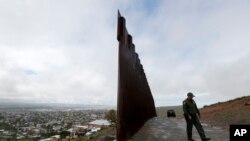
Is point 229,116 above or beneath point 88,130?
above

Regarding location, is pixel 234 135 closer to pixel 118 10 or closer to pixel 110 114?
pixel 118 10

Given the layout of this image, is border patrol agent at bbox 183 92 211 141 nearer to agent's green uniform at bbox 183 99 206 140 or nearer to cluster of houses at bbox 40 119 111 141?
agent's green uniform at bbox 183 99 206 140

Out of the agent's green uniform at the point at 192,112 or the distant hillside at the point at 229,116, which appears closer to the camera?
the agent's green uniform at the point at 192,112

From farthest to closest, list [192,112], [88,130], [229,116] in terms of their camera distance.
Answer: [88,130], [229,116], [192,112]

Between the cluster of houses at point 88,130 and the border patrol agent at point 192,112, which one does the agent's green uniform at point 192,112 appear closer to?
the border patrol agent at point 192,112

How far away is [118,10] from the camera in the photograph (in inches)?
409

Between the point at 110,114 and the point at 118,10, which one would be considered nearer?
the point at 118,10

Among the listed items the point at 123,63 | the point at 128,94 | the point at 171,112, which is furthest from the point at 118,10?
the point at 171,112

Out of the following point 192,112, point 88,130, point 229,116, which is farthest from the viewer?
point 88,130

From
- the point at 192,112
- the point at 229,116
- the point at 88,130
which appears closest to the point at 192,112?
the point at 192,112

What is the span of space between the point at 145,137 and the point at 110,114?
1784cm

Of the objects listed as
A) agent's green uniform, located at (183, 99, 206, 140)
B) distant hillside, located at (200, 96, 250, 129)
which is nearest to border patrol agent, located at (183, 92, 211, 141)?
agent's green uniform, located at (183, 99, 206, 140)

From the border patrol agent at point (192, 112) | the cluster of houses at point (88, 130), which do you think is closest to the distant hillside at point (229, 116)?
the border patrol agent at point (192, 112)

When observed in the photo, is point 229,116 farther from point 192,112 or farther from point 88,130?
point 88,130
